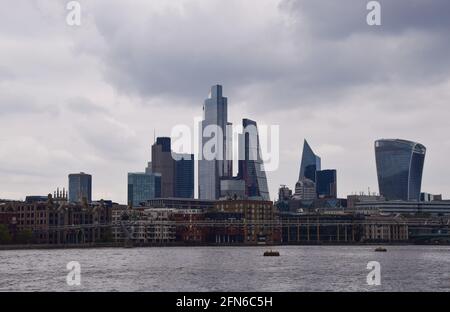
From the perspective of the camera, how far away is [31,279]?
7888cm

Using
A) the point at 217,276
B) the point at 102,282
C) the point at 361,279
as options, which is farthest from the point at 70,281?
the point at 361,279
